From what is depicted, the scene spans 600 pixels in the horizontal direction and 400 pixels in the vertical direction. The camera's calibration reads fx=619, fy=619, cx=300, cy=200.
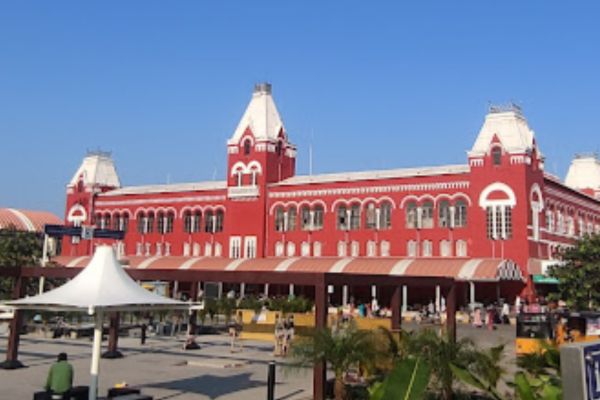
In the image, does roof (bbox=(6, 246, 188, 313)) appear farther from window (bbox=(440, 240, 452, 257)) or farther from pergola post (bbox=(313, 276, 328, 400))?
window (bbox=(440, 240, 452, 257))

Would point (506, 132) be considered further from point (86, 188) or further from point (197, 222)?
point (86, 188)

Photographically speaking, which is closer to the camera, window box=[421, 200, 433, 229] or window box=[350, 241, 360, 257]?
window box=[421, 200, 433, 229]

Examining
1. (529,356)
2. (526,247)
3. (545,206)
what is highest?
(545,206)

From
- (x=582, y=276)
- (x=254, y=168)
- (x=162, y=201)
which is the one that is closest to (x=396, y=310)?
(x=582, y=276)

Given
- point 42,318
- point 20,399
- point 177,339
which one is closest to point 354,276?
point 20,399

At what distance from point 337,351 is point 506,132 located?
35.8 meters

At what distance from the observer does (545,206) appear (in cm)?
4709

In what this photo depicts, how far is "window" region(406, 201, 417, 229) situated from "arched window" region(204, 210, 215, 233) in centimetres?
1937

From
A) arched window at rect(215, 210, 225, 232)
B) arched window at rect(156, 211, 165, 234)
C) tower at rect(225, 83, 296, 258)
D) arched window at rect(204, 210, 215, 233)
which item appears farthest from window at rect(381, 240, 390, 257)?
arched window at rect(156, 211, 165, 234)

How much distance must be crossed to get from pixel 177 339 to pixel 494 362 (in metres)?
17.9

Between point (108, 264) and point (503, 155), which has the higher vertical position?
point (503, 155)

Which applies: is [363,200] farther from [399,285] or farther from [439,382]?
[439,382]

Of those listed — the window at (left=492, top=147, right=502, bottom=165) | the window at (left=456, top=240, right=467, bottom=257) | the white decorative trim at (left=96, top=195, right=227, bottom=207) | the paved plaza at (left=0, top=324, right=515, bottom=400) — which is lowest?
the paved plaza at (left=0, top=324, right=515, bottom=400)

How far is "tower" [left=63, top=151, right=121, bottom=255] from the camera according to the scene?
66000 millimetres
